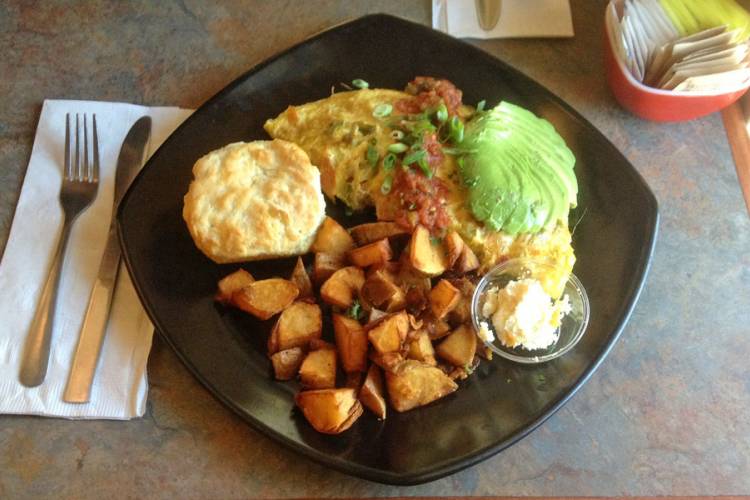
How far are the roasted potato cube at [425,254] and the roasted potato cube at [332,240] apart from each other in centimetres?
23

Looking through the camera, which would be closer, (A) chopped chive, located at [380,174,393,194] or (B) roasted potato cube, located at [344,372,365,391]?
(B) roasted potato cube, located at [344,372,365,391]

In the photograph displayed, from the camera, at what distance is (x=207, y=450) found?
204 cm

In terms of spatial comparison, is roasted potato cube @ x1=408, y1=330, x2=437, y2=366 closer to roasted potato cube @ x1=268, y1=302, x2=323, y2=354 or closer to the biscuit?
roasted potato cube @ x1=268, y1=302, x2=323, y2=354

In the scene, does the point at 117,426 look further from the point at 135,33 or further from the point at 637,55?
the point at 637,55

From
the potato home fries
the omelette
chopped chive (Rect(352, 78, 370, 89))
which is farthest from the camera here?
chopped chive (Rect(352, 78, 370, 89))

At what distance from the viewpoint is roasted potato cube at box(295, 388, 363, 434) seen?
191cm

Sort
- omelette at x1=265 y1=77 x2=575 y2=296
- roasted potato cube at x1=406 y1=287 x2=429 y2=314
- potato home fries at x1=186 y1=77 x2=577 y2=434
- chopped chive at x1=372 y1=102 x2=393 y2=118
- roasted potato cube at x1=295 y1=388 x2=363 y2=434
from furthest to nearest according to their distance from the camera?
chopped chive at x1=372 y1=102 x2=393 y2=118 < omelette at x1=265 y1=77 x2=575 y2=296 < roasted potato cube at x1=406 y1=287 x2=429 y2=314 < potato home fries at x1=186 y1=77 x2=577 y2=434 < roasted potato cube at x1=295 y1=388 x2=363 y2=434

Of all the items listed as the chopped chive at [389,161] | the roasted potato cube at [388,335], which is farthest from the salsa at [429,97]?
the roasted potato cube at [388,335]

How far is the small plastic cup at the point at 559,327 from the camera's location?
6.91ft

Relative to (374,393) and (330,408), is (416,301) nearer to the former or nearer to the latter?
(374,393)

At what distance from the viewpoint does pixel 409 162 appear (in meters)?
2.23

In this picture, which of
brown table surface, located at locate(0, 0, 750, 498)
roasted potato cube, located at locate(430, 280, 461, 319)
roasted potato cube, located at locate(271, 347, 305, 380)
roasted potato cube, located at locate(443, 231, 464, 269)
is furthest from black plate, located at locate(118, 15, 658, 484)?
roasted potato cube, located at locate(443, 231, 464, 269)

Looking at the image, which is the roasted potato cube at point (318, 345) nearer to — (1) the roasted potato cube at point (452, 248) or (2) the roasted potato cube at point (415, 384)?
(2) the roasted potato cube at point (415, 384)

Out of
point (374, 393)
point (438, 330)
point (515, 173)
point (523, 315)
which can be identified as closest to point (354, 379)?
point (374, 393)
